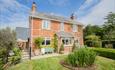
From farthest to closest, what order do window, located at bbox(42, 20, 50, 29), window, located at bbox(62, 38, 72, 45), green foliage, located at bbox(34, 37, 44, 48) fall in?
window, located at bbox(62, 38, 72, 45), window, located at bbox(42, 20, 50, 29), green foliage, located at bbox(34, 37, 44, 48)

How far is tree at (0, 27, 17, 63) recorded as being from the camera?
16358 mm

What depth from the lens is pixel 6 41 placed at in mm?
16438

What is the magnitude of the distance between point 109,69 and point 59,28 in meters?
16.7

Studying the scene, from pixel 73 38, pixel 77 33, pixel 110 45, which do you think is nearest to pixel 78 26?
pixel 77 33

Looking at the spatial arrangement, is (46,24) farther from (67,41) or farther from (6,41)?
(6,41)

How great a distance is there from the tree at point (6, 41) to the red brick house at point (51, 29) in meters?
6.32

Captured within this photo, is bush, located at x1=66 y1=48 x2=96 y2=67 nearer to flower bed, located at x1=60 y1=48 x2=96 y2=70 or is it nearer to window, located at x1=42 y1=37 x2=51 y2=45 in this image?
flower bed, located at x1=60 y1=48 x2=96 y2=70

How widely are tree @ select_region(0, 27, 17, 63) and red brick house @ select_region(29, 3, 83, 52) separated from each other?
632 cm

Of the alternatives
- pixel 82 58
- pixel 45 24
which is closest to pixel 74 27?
pixel 45 24

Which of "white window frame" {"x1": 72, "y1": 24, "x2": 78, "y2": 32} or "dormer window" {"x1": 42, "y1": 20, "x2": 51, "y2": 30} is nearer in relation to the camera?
"dormer window" {"x1": 42, "y1": 20, "x2": 51, "y2": 30}

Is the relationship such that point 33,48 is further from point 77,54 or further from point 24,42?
point 77,54

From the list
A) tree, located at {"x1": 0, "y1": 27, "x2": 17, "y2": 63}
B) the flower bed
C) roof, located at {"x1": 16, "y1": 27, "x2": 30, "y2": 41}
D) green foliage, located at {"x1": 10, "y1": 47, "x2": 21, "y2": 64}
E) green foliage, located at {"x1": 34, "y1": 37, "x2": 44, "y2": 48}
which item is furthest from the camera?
roof, located at {"x1": 16, "y1": 27, "x2": 30, "y2": 41}

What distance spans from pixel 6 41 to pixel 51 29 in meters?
11.8

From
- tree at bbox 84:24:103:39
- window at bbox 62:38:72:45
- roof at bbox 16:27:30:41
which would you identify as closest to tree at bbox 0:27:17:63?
window at bbox 62:38:72:45
